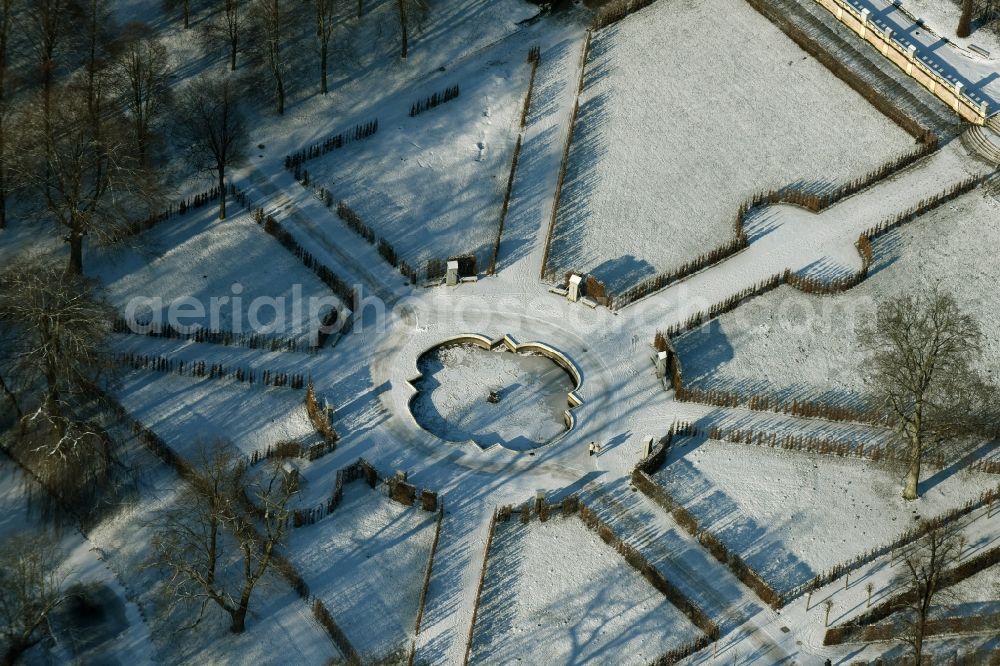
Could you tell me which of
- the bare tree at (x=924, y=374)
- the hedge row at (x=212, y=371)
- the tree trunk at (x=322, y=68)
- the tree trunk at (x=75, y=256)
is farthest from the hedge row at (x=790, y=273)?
the tree trunk at (x=75, y=256)

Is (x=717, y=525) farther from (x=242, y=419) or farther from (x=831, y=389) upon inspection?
(x=242, y=419)

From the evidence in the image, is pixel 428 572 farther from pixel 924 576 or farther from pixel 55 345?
pixel 924 576

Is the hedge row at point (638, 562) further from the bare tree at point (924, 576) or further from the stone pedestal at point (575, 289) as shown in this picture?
the stone pedestal at point (575, 289)

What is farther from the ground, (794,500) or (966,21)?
(966,21)

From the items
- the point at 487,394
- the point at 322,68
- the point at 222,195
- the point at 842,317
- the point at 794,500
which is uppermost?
the point at 322,68

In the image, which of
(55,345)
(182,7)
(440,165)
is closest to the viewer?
(55,345)

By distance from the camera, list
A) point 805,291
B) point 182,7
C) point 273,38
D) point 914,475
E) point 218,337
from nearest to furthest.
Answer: point 914,475, point 218,337, point 805,291, point 273,38, point 182,7

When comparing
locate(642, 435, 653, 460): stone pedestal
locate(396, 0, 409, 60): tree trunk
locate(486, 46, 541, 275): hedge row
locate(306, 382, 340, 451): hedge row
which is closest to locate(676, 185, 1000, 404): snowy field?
locate(642, 435, 653, 460): stone pedestal

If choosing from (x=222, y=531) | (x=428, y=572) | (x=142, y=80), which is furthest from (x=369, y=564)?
(x=142, y=80)
